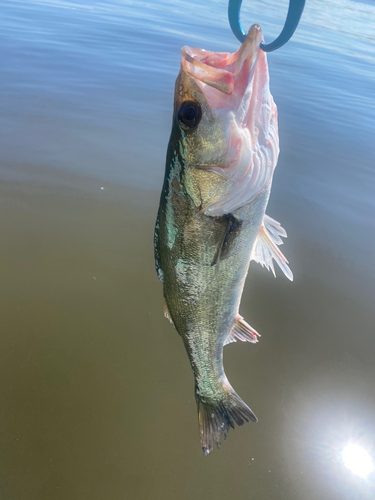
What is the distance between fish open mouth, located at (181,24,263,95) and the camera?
1303 mm

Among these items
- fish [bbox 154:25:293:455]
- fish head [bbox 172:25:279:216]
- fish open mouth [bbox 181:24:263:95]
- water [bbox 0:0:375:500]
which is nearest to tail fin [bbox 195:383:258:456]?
fish [bbox 154:25:293:455]

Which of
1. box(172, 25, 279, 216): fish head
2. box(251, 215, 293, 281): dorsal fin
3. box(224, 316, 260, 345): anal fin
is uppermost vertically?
box(172, 25, 279, 216): fish head

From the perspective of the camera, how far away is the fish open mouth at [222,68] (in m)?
1.30

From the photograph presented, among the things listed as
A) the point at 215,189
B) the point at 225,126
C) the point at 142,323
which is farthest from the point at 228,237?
the point at 142,323

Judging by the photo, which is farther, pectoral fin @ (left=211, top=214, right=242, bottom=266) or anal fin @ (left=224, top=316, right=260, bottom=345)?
anal fin @ (left=224, top=316, right=260, bottom=345)

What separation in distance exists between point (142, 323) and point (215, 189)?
1913 mm

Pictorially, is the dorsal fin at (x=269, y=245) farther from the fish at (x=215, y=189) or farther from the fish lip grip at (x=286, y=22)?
the fish lip grip at (x=286, y=22)

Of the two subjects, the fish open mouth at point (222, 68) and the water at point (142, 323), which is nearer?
the fish open mouth at point (222, 68)

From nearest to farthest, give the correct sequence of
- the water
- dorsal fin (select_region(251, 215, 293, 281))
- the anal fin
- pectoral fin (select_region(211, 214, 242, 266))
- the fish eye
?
the fish eye
pectoral fin (select_region(211, 214, 242, 266))
dorsal fin (select_region(251, 215, 293, 281))
the anal fin
the water

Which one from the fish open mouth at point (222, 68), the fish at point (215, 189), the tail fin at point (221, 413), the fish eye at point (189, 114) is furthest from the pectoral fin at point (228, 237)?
the tail fin at point (221, 413)

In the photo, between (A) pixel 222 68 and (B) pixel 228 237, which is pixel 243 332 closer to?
(B) pixel 228 237

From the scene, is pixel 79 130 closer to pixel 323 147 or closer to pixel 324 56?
pixel 323 147

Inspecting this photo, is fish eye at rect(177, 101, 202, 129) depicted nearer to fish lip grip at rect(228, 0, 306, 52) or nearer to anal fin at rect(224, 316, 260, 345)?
fish lip grip at rect(228, 0, 306, 52)

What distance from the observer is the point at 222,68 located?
1390 mm
